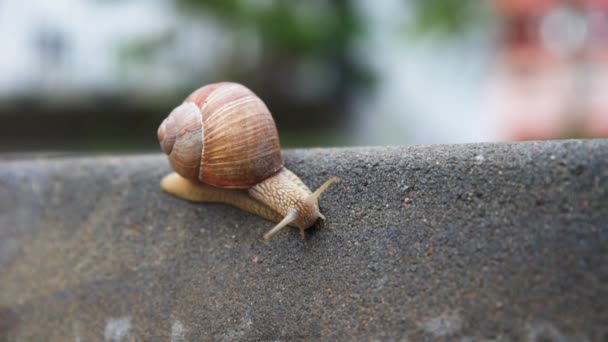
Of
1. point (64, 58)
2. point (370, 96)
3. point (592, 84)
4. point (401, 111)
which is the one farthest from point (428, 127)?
point (64, 58)

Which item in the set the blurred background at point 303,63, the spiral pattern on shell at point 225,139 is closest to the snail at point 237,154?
the spiral pattern on shell at point 225,139

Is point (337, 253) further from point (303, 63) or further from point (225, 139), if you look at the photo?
point (303, 63)

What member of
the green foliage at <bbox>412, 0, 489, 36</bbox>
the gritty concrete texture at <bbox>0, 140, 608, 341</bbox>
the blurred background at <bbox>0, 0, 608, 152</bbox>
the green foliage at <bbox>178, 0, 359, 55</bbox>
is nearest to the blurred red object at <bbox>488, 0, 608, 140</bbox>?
the blurred background at <bbox>0, 0, 608, 152</bbox>

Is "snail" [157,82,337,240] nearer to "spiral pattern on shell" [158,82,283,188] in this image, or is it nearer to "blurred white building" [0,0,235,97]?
"spiral pattern on shell" [158,82,283,188]

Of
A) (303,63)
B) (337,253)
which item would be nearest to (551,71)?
(303,63)

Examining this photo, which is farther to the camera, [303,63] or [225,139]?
[303,63]

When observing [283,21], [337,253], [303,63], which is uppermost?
[283,21]
